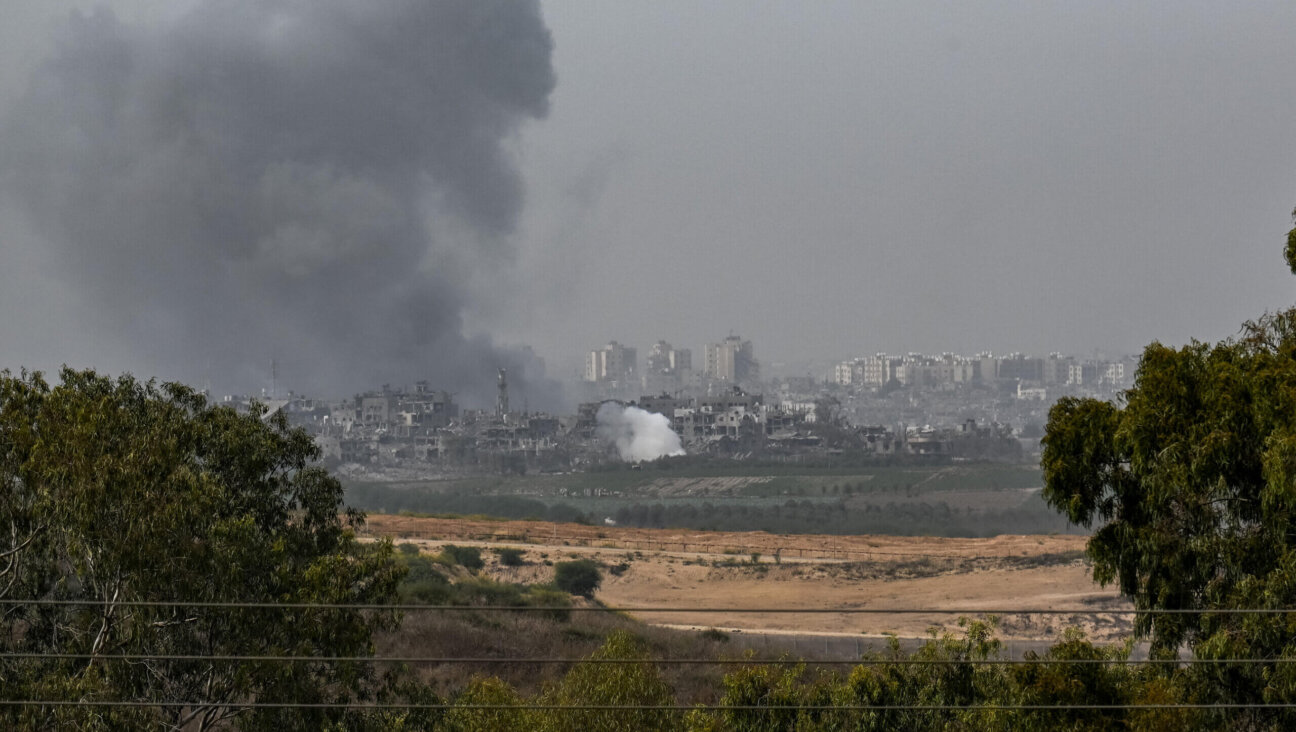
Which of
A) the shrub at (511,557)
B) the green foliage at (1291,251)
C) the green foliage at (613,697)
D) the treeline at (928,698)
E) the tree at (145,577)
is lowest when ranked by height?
the shrub at (511,557)

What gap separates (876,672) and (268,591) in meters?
6.90

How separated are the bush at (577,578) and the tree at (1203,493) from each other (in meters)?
31.4

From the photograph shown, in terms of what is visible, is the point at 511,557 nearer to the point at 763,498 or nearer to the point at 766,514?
the point at 766,514

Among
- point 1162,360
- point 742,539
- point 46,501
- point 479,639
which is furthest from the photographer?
point 742,539

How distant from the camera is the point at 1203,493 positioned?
423 inches

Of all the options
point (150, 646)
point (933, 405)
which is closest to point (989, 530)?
point (150, 646)

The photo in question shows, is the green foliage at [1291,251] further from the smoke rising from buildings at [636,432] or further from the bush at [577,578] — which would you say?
the smoke rising from buildings at [636,432]

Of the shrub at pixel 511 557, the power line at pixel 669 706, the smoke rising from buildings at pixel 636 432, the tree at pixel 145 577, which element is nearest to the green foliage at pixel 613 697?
the power line at pixel 669 706

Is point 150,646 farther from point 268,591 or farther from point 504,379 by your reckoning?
point 504,379

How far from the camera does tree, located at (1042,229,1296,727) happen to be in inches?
390

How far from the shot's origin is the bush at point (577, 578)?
138 feet

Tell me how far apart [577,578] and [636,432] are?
8445 centimetres

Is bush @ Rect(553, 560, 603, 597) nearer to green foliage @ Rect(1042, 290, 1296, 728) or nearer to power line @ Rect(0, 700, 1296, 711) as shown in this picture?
power line @ Rect(0, 700, 1296, 711)

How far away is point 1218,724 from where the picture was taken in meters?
10.3
